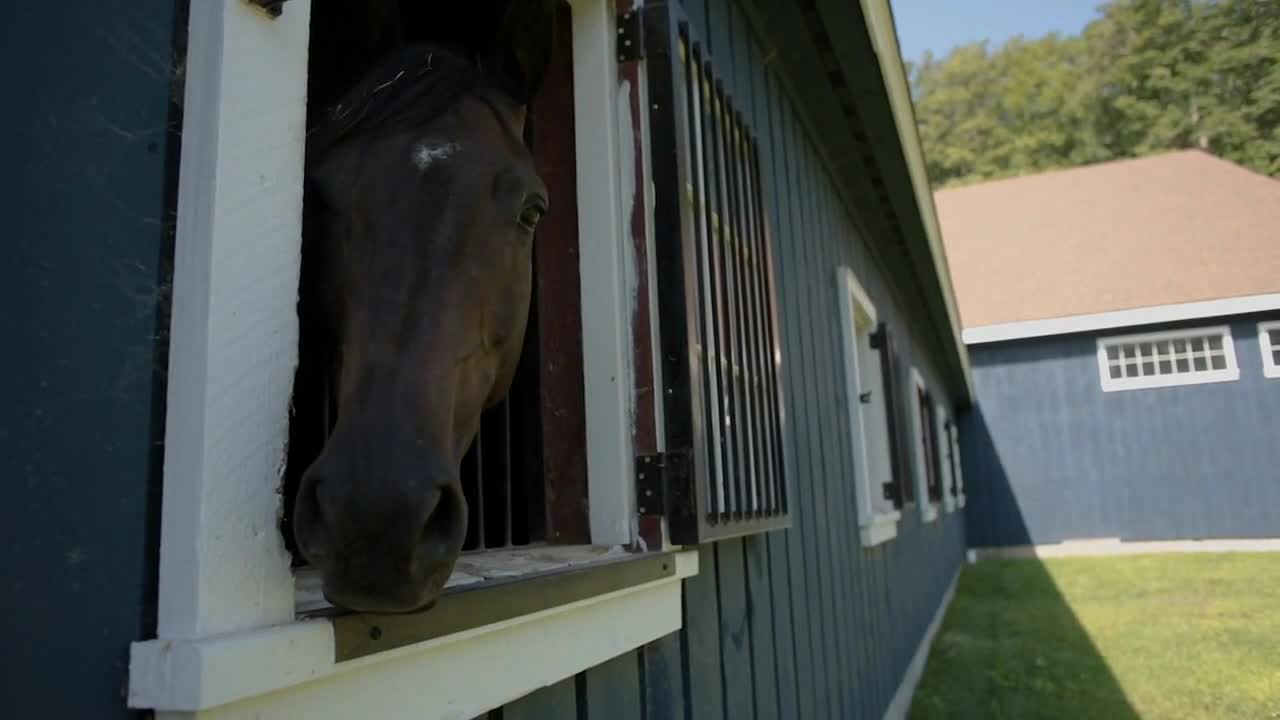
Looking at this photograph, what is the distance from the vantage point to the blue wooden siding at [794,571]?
74.4 inches

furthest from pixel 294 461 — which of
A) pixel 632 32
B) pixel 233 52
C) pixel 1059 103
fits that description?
pixel 1059 103

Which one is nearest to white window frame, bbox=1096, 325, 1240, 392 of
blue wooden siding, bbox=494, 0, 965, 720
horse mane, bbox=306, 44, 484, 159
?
blue wooden siding, bbox=494, 0, 965, 720

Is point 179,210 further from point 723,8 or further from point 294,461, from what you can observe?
point 723,8

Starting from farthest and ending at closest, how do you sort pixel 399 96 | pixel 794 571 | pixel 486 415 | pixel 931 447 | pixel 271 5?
pixel 931 447, pixel 794 571, pixel 486 415, pixel 399 96, pixel 271 5

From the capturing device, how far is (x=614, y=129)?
174 cm

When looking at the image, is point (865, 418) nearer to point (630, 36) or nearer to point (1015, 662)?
point (1015, 662)

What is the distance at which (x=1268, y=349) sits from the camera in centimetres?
1204

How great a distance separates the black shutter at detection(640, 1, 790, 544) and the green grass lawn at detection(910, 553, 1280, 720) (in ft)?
10.6

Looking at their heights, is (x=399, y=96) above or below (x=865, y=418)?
above

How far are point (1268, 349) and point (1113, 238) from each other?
3409 millimetres

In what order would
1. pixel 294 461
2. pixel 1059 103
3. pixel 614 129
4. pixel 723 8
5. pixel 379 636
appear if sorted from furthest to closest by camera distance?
pixel 1059 103 < pixel 723 8 < pixel 614 129 < pixel 294 461 < pixel 379 636

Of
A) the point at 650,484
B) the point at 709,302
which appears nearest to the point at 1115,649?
the point at 709,302

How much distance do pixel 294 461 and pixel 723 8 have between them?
194cm

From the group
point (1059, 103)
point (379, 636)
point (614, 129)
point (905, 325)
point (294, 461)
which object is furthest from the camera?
point (1059, 103)
